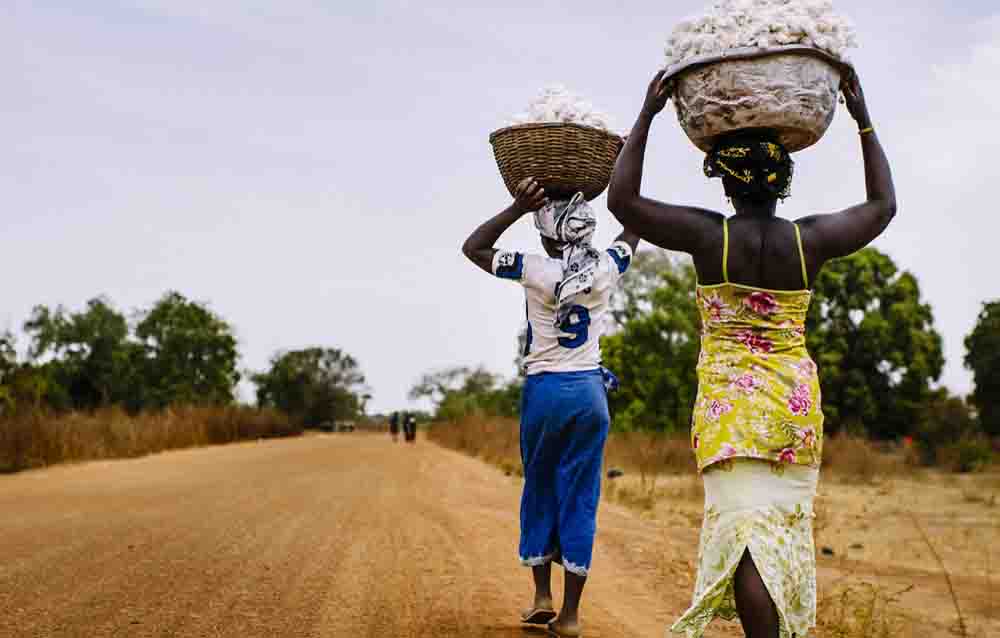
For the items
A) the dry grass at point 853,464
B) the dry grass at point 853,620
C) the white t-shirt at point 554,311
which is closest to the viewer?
the white t-shirt at point 554,311

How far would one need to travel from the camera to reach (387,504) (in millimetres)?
10641

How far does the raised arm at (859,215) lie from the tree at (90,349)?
65210 mm

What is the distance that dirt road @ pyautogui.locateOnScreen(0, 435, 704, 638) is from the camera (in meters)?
4.86

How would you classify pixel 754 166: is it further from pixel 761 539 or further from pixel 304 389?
pixel 304 389

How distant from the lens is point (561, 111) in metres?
4.63

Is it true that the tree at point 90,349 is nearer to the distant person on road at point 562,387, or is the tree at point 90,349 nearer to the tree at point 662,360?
the tree at point 662,360

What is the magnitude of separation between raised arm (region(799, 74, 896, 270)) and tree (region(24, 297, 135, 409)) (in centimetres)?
6521

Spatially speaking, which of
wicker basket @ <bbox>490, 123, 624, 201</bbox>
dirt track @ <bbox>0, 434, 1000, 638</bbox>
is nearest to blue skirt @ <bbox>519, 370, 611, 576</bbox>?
dirt track @ <bbox>0, 434, 1000, 638</bbox>

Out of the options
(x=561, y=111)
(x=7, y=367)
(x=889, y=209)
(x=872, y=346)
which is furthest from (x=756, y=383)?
(x=872, y=346)

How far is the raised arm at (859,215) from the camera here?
322 cm

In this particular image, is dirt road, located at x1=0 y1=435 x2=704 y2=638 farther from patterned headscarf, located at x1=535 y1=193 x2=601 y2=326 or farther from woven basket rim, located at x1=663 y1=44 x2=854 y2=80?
woven basket rim, located at x1=663 y1=44 x2=854 y2=80

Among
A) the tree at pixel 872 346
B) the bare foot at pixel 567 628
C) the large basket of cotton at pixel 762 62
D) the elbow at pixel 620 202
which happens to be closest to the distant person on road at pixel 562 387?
the bare foot at pixel 567 628

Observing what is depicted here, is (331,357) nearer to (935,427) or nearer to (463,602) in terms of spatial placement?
(935,427)

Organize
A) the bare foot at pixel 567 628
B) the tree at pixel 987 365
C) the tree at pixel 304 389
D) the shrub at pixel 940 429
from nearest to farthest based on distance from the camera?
the bare foot at pixel 567 628 < the shrub at pixel 940 429 < the tree at pixel 987 365 < the tree at pixel 304 389
